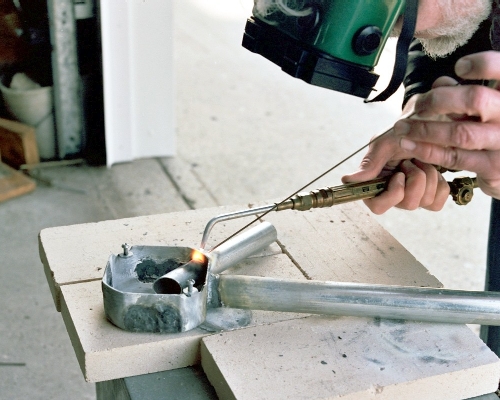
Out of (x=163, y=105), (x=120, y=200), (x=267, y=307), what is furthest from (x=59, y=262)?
(x=163, y=105)

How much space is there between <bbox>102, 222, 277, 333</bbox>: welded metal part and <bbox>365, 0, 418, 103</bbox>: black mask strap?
37 cm

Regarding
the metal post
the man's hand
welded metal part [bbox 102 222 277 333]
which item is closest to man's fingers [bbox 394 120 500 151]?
the man's hand

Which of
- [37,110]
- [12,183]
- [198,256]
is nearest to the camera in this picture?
[198,256]

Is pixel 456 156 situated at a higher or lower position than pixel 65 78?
higher

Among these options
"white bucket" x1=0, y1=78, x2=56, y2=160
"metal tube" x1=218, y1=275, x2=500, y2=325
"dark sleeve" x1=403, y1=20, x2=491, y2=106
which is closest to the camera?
"metal tube" x1=218, y1=275, x2=500, y2=325

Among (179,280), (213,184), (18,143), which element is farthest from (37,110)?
(179,280)

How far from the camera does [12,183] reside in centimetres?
283

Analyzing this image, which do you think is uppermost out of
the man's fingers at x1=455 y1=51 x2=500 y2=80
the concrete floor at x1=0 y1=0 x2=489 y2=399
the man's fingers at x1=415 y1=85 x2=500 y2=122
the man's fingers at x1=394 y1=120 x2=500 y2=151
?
the man's fingers at x1=455 y1=51 x2=500 y2=80

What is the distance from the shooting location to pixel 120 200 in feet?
9.25

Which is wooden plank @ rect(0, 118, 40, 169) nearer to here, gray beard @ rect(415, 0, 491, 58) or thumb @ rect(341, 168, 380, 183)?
thumb @ rect(341, 168, 380, 183)

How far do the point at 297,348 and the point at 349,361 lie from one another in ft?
0.26

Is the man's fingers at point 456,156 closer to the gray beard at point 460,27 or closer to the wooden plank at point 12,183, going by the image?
the gray beard at point 460,27

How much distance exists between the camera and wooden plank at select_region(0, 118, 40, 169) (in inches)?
114

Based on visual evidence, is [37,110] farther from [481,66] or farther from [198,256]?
[481,66]
